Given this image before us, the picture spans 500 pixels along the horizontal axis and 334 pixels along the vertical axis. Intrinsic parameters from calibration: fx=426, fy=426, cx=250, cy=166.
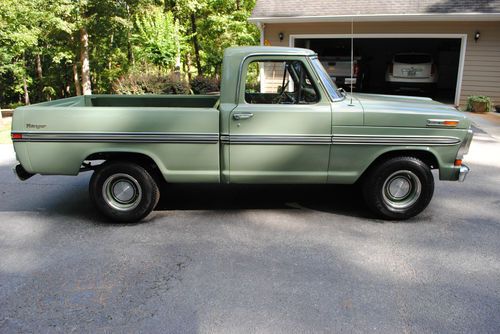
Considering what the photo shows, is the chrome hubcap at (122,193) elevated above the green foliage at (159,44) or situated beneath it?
situated beneath

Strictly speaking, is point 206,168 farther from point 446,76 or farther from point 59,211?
point 446,76

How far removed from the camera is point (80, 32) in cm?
2000

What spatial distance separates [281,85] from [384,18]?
10.2 meters

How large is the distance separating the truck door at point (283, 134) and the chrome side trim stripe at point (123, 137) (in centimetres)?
35

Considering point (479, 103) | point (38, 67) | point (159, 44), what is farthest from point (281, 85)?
point (38, 67)

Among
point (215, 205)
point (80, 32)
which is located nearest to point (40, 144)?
point (215, 205)

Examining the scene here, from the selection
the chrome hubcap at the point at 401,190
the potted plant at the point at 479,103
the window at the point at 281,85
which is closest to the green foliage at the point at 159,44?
the potted plant at the point at 479,103

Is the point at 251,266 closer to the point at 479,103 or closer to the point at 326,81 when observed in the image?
the point at 326,81

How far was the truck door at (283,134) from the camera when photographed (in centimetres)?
466

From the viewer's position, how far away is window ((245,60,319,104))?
476cm

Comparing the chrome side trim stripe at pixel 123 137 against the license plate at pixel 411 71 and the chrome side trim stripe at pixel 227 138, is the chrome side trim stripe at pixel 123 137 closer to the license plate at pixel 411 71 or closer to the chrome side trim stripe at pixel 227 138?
the chrome side trim stripe at pixel 227 138

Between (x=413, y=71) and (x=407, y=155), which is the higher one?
(x=413, y=71)

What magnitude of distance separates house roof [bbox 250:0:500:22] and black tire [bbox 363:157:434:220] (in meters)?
10.6

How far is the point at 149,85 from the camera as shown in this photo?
13.4 metres
